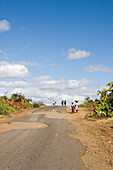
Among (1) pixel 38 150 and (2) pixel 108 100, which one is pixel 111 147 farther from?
(2) pixel 108 100

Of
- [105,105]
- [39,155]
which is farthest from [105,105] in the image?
[39,155]

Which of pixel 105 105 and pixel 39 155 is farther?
pixel 105 105

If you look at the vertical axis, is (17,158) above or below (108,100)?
below

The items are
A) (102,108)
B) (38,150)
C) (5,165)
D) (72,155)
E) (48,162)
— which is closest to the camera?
(5,165)

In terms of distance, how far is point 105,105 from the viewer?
15.4 meters

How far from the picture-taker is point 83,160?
4.84 metres

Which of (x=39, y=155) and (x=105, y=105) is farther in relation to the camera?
(x=105, y=105)

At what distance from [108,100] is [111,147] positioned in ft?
31.4

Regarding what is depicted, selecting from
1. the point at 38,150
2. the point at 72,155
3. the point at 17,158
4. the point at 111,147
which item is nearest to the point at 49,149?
the point at 38,150

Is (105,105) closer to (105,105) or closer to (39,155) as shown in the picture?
(105,105)

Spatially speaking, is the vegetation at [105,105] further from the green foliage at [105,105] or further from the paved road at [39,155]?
the paved road at [39,155]

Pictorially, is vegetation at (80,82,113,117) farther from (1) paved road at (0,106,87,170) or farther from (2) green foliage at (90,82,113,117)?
(1) paved road at (0,106,87,170)

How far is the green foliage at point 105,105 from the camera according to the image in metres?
14.9

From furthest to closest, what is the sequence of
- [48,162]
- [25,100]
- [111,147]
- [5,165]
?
[25,100] < [111,147] < [48,162] < [5,165]
